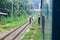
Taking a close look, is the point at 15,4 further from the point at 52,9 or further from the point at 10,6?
the point at 52,9

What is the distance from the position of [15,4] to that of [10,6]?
3.91 m

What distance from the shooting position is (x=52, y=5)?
90 cm

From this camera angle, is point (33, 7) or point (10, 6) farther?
point (33, 7)

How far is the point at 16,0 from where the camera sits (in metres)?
39.3

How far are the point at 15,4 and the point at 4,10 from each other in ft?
21.2

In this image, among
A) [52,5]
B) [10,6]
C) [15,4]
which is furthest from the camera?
[15,4]

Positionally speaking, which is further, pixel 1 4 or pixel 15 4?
pixel 15 4

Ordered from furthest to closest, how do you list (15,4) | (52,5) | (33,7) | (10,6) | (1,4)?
(33,7) < (15,4) < (10,6) < (1,4) < (52,5)

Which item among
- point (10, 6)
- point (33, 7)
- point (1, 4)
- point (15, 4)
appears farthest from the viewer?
point (33, 7)
